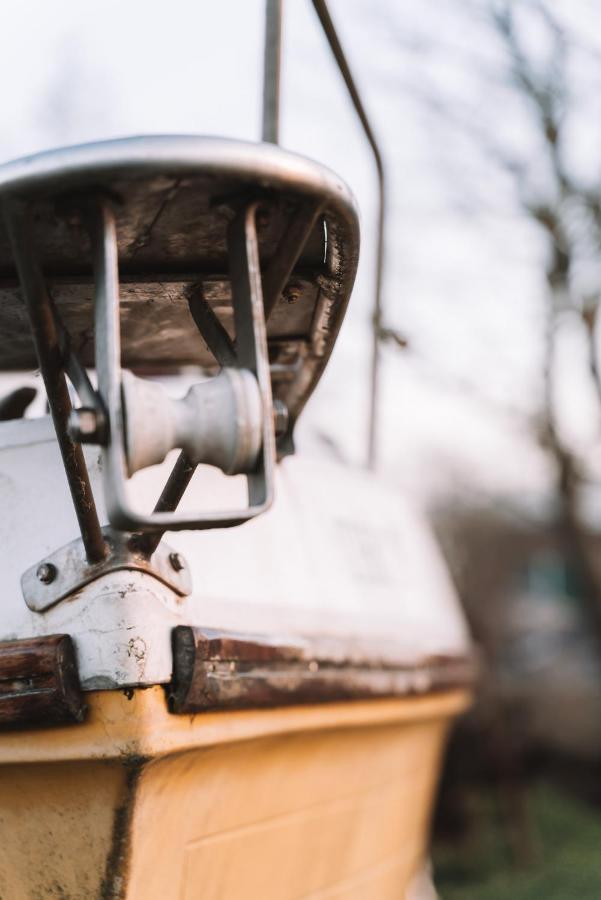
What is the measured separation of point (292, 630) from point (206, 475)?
0.33 metres

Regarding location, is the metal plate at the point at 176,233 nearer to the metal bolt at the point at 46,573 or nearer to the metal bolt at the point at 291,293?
the metal bolt at the point at 291,293

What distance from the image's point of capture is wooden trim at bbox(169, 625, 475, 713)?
1.40 m

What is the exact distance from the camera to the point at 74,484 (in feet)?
4.33

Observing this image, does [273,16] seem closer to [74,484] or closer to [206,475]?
[206,475]

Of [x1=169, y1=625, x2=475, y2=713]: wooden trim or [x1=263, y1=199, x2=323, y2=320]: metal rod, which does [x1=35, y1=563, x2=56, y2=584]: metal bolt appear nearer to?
[x1=169, y1=625, x2=475, y2=713]: wooden trim

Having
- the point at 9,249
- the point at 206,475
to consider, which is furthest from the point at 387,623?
the point at 9,249

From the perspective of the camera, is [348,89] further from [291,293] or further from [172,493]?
[172,493]

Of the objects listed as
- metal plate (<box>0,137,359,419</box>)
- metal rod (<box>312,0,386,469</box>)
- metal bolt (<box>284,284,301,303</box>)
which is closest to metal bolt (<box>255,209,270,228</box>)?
metal plate (<box>0,137,359,419</box>)

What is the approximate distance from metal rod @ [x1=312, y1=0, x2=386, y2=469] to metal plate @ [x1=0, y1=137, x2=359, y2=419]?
0.67 meters

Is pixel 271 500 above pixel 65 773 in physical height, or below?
above

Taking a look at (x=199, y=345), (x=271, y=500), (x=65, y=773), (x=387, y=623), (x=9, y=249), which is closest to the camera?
(x=271, y=500)

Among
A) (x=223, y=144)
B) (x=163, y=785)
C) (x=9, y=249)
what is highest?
(x=223, y=144)

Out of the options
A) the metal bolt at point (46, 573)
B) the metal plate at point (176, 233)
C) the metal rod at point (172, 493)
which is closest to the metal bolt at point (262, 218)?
the metal plate at point (176, 233)

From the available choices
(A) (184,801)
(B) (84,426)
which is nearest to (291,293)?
(B) (84,426)
